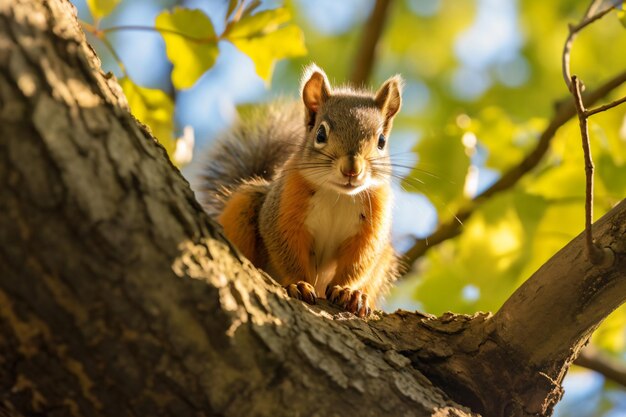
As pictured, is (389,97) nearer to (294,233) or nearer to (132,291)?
(294,233)

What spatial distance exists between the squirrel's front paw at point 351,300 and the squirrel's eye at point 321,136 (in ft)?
3.40

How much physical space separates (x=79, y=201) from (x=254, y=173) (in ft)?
12.0

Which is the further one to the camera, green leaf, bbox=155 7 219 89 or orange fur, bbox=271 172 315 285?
orange fur, bbox=271 172 315 285

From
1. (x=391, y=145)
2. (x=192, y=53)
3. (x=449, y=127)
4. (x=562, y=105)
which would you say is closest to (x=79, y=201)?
(x=192, y=53)

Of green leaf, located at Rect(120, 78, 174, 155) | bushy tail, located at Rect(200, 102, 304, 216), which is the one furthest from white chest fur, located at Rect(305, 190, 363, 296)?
green leaf, located at Rect(120, 78, 174, 155)

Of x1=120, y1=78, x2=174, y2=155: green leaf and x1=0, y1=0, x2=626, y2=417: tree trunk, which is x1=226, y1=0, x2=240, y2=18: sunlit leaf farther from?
x1=0, y1=0, x2=626, y2=417: tree trunk

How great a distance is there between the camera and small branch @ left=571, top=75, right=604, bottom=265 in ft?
8.59

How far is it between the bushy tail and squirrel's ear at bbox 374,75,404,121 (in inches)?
28.4

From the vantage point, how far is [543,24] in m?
8.25

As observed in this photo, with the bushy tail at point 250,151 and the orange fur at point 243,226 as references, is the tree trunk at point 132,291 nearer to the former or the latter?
the orange fur at point 243,226

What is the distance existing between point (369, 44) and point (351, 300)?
8.82 feet

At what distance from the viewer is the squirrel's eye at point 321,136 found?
16.0 ft

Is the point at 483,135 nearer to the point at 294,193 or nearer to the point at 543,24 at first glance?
the point at 294,193

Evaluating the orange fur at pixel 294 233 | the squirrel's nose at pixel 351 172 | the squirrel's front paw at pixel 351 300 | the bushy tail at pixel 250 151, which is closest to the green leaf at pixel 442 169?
the squirrel's nose at pixel 351 172
